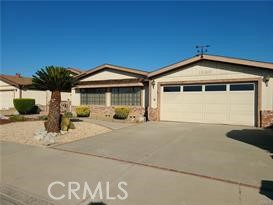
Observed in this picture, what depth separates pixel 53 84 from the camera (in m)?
10.6

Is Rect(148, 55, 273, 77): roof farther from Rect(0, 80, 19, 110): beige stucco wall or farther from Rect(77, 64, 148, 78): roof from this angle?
Rect(0, 80, 19, 110): beige stucco wall

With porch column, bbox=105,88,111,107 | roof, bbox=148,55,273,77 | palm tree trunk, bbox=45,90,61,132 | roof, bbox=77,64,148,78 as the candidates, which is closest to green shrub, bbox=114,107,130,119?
porch column, bbox=105,88,111,107

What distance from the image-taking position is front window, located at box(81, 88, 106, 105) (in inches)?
744

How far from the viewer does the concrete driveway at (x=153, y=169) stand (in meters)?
3.90

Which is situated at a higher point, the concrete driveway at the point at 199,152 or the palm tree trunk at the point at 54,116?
the palm tree trunk at the point at 54,116

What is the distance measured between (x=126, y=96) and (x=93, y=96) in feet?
11.9

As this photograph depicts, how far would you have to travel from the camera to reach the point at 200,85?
14.0 meters

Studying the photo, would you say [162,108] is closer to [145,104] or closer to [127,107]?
[145,104]

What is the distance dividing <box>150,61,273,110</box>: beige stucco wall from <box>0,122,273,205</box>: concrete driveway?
15.3 feet

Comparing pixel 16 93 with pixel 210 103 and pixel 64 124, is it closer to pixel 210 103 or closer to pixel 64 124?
pixel 64 124

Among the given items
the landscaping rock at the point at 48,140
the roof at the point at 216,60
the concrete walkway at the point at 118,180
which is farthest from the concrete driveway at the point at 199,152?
the roof at the point at 216,60

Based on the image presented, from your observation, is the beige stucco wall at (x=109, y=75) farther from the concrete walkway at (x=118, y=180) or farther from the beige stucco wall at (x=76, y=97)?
the concrete walkway at (x=118, y=180)

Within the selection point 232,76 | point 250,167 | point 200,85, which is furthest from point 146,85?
point 250,167

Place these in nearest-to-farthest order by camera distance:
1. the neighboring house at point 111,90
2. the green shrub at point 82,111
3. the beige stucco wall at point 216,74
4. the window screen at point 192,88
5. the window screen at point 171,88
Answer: the beige stucco wall at point 216,74
the window screen at point 192,88
the window screen at point 171,88
the neighboring house at point 111,90
the green shrub at point 82,111
